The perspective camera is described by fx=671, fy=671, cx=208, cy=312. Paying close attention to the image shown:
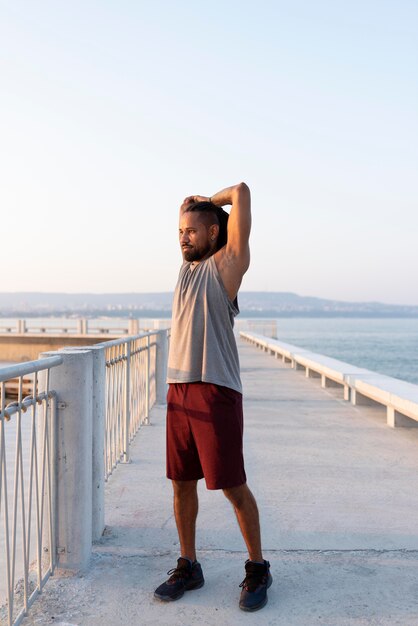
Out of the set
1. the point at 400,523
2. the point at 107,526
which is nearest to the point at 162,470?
the point at 107,526

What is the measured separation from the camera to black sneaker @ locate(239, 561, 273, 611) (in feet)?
10.2

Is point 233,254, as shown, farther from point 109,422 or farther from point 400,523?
point 109,422

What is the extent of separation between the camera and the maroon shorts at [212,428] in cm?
313

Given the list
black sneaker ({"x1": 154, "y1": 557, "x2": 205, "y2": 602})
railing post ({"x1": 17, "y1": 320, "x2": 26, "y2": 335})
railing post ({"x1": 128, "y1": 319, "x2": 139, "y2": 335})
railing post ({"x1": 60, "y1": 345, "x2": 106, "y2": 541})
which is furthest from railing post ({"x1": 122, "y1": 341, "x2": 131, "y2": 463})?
railing post ({"x1": 17, "y1": 320, "x2": 26, "y2": 335})

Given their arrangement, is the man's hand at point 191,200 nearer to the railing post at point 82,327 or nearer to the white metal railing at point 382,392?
the white metal railing at point 382,392

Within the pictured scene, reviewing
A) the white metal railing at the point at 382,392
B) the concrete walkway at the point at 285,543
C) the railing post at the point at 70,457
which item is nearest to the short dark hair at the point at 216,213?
the railing post at the point at 70,457

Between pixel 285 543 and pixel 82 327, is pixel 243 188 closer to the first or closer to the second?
pixel 285 543

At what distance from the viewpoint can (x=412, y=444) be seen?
7.16 metres

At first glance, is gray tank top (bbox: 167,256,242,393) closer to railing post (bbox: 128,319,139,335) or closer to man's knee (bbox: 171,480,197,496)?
man's knee (bbox: 171,480,197,496)

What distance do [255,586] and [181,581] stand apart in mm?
371

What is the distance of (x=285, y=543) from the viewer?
4.05 metres

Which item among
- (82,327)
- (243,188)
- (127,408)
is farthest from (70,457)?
(82,327)

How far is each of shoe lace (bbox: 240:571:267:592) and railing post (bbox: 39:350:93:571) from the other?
889 mm

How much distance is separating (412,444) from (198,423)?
15.3 ft
